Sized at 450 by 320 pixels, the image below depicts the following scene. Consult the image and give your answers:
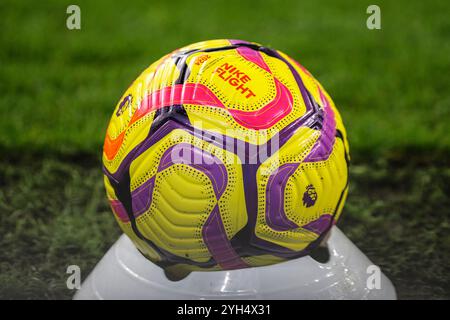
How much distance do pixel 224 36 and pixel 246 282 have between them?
11.1 feet

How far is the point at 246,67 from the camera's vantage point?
2236 mm

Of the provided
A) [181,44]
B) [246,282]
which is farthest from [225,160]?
[181,44]

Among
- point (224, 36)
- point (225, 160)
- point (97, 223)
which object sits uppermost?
point (224, 36)

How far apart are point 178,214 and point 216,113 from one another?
0.34 m

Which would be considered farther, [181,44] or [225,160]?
[181,44]

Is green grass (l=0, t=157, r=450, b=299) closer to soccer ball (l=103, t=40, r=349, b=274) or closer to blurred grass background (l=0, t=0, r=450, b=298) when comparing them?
blurred grass background (l=0, t=0, r=450, b=298)

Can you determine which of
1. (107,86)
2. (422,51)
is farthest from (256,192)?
(422,51)

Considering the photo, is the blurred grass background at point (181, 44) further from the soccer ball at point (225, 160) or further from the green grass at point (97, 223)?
the soccer ball at point (225, 160)

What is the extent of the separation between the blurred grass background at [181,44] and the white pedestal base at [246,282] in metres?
0.30

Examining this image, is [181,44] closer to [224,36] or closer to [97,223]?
[224,36]

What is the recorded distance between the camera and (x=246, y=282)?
2.40 meters

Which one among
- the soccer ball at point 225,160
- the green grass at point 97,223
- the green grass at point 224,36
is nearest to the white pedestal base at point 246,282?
the soccer ball at point 225,160

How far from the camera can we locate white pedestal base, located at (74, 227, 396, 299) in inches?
94.1

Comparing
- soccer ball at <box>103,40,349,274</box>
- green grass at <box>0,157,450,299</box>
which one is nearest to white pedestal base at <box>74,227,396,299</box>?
soccer ball at <box>103,40,349,274</box>
